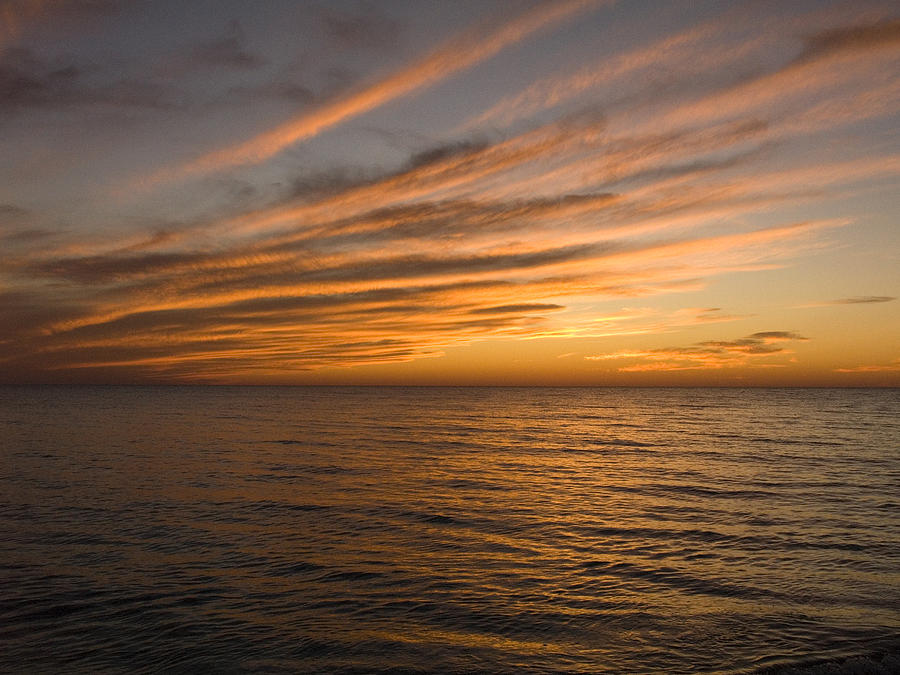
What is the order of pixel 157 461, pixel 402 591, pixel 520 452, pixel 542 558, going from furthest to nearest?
1. pixel 520 452
2. pixel 157 461
3. pixel 542 558
4. pixel 402 591

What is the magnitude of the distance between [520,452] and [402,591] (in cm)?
3535

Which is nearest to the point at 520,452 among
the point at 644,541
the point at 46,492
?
the point at 644,541

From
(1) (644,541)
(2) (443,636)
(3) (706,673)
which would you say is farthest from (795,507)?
(2) (443,636)

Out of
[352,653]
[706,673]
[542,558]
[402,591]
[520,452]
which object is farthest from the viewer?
[520,452]

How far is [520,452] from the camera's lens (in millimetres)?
50562

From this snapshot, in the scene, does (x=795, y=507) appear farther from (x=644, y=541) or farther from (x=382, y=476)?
(x=382, y=476)

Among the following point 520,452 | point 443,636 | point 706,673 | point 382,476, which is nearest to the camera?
point 706,673

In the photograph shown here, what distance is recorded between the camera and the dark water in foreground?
12.6 meters

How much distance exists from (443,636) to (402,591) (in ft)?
10.3

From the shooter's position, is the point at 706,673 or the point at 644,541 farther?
the point at 644,541

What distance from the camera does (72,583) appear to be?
654 inches

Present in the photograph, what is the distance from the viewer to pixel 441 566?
60.3 feet

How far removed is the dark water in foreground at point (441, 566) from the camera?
12578 millimetres

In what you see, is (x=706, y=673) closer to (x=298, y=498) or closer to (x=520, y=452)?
(x=298, y=498)
